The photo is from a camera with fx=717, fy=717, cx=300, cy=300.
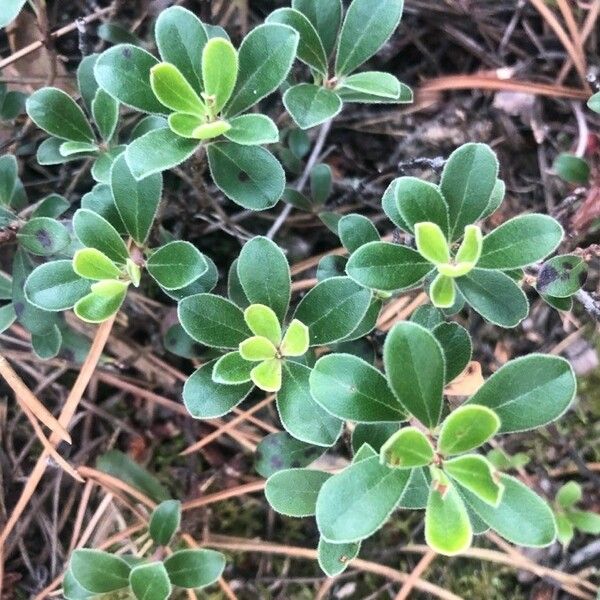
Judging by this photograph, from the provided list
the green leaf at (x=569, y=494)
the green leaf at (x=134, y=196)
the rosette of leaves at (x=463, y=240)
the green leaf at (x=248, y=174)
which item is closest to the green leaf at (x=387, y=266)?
the rosette of leaves at (x=463, y=240)

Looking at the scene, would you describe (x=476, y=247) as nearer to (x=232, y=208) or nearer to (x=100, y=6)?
(x=232, y=208)

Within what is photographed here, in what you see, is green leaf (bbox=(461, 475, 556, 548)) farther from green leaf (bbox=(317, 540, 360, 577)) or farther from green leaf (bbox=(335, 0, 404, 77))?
green leaf (bbox=(335, 0, 404, 77))

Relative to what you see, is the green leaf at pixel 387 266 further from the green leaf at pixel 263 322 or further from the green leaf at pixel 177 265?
the green leaf at pixel 177 265

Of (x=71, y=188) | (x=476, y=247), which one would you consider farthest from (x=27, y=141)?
(x=476, y=247)

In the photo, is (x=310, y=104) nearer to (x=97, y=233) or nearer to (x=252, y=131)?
(x=252, y=131)

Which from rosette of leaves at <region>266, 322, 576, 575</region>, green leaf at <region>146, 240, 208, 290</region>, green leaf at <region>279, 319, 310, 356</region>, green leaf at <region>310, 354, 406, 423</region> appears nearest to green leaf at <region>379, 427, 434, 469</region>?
rosette of leaves at <region>266, 322, 576, 575</region>

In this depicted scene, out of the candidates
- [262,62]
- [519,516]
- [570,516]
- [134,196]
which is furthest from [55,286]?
[570,516]

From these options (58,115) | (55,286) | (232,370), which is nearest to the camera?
(232,370)
